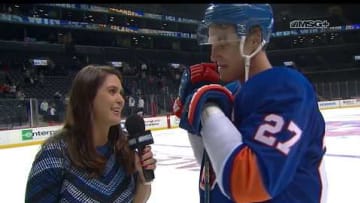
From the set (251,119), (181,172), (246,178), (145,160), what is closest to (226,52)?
(251,119)

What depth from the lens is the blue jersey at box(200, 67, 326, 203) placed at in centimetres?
81

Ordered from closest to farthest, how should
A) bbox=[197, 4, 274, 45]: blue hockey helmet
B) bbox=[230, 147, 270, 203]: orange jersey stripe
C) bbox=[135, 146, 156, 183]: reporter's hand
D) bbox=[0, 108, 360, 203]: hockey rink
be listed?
bbox=[230, 147, 270, 203]: orange jersey stripe
bbox=[197, 4, 274, 45]: blue hockey helmet
bbox=[135, 146, 156, 183]: reporter's hand
bbox=[0, 108, 360, 203]: hockey rink

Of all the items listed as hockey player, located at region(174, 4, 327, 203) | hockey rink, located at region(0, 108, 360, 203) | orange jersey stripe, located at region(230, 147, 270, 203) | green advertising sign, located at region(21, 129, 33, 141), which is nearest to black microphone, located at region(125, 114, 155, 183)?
hockey player, located at region(174, 4, 327, 203)

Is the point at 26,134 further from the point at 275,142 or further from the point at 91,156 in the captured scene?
the point at 275,142

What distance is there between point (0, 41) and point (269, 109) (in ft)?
59.8

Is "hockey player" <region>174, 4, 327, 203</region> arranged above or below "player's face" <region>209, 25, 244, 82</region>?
below

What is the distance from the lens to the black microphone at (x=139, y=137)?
1378mm

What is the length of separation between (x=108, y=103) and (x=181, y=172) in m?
3.93

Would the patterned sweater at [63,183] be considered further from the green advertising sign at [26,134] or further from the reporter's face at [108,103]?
the green advertising sign at [26,134]

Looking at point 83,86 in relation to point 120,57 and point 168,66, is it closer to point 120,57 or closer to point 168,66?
point 120,57

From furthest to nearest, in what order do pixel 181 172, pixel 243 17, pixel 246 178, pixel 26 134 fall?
pixel 26 134 < pixel 181 172 < pixel 243 17 < pixel 246 178

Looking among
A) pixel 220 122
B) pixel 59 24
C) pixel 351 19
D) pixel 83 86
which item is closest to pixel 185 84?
pixel 220 122

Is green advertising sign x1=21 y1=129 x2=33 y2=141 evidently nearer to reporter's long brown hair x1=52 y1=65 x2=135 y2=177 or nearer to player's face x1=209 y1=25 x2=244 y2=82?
reporter's long brown hair x1=52 y1=65 x2=135 y2=177

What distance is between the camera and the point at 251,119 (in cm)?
87
